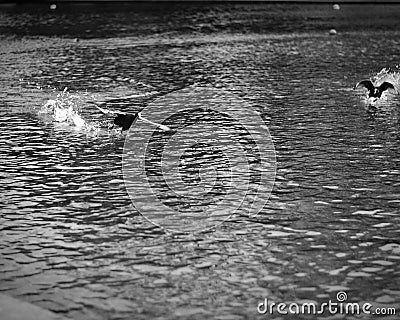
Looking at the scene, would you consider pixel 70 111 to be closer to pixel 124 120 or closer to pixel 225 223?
pixel 124 120

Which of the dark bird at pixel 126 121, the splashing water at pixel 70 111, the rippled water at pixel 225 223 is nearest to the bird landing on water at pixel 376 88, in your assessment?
the rippled water at pixel 225 223

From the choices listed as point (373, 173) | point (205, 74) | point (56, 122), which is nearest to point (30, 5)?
point (205, 74)

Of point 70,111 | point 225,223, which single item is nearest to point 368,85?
point 70,111

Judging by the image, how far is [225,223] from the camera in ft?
21.8

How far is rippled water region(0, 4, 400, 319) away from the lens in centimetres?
529

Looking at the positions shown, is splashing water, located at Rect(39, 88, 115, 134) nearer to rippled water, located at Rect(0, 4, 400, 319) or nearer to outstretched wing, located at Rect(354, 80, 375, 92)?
rippled water, located at Rect(0, 4, 400, 319)

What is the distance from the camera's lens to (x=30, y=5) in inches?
1318

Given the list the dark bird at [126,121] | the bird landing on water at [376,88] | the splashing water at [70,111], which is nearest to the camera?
the dark bird at [126,121]

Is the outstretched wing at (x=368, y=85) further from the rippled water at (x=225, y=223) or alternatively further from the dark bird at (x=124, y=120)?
the dark bird at (x=124, y=120)

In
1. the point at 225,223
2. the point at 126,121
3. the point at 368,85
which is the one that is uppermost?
the point at 368,85

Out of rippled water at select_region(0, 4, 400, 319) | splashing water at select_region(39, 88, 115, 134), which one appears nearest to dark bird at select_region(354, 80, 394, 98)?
rippled water at select_region(0, 4, 400, 319)

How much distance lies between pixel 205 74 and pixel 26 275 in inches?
382

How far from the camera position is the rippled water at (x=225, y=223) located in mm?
5293

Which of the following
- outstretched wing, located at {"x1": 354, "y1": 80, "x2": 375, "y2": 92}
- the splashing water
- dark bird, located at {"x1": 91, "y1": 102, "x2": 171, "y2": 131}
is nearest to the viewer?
dark bird, located at {"x1": 91, "y1": 102, "x2": 171, "y2": 131}
